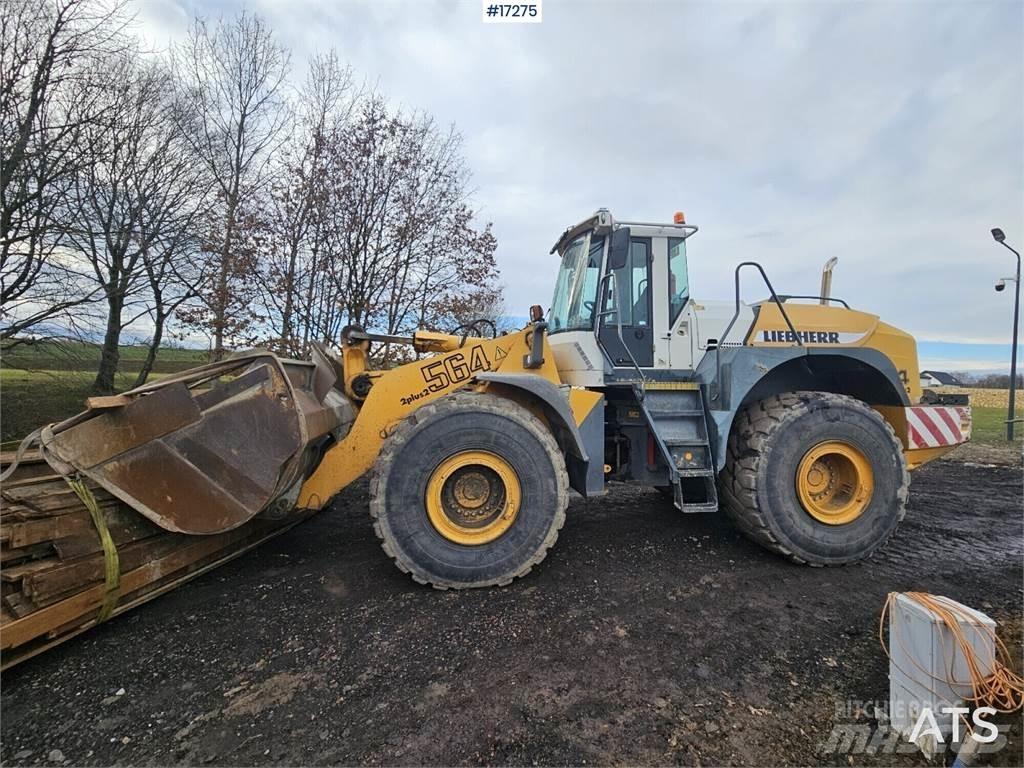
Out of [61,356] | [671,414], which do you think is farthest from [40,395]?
[671,414]

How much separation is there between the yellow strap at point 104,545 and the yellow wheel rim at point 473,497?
170 cm

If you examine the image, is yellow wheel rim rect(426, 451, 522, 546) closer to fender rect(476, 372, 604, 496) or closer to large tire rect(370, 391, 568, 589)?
large tire rect(370, 391, 568, 589)

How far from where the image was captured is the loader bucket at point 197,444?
263cm

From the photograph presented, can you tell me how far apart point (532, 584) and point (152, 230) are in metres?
11.2

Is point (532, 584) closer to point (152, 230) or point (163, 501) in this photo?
point (163, 501)

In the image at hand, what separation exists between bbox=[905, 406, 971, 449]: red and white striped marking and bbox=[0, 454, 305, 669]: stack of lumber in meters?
5.63

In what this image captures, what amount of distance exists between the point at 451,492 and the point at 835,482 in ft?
10.3

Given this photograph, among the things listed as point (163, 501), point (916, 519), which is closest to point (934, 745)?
point (163, 501)

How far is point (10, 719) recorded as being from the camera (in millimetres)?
2078

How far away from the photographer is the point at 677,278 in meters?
4.17

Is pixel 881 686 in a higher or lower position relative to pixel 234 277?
lower

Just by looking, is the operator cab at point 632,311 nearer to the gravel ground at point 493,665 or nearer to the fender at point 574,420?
the fender at point 574,420

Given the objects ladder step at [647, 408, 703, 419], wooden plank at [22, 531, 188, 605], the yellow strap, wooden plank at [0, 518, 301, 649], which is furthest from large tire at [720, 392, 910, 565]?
the yellow strap

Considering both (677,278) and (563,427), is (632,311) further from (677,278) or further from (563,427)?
(563,427)
